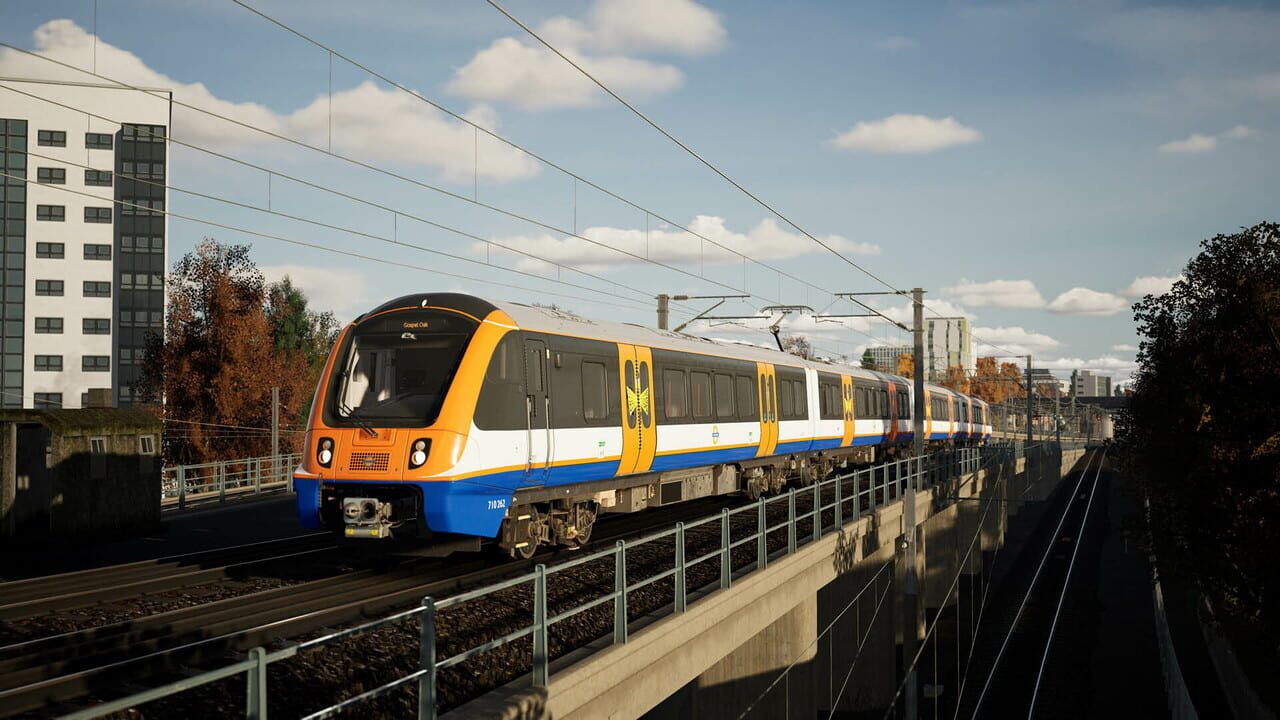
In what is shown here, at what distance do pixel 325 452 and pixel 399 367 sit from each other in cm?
135

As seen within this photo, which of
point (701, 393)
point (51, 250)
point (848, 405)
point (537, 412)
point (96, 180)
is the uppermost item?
point (96, 180)

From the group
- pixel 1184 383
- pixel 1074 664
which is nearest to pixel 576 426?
pixel 1184 383

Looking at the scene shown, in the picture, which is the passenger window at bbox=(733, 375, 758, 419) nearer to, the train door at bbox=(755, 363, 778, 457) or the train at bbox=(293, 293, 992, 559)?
the train door at bbox=(755, 363, 778, 457)

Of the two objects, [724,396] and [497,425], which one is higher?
[724,396]

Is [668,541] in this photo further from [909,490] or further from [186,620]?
[186,620]

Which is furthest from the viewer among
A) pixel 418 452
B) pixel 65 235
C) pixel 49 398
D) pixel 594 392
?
pixel 65 235

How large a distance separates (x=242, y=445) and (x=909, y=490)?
1223 inches

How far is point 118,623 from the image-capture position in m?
9.41

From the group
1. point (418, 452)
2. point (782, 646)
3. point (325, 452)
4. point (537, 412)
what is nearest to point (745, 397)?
point (782, 646)

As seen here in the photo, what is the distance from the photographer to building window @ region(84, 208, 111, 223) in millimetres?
59750

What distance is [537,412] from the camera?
1324 centimetres

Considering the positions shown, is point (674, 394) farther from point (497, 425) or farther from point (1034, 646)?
point (1034, 646)

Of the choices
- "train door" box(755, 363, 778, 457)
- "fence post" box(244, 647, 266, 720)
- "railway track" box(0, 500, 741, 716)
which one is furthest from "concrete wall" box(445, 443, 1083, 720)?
"train door" box(755, 363, 778, 457)

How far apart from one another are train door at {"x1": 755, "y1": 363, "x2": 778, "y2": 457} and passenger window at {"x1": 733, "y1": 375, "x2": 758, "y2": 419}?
0.56 m
